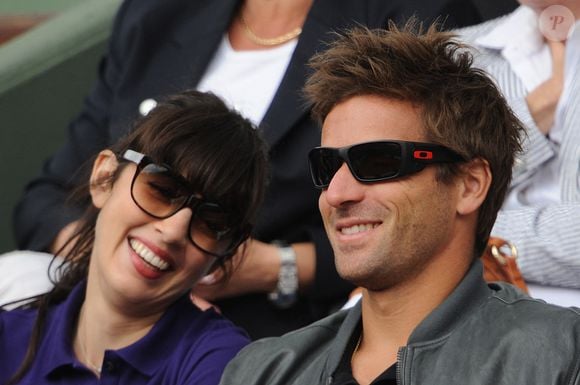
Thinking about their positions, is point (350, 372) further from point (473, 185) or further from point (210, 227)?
point (210, 227)

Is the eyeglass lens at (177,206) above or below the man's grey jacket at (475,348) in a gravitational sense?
below

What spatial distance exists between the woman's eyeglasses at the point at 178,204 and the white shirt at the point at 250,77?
0.67m

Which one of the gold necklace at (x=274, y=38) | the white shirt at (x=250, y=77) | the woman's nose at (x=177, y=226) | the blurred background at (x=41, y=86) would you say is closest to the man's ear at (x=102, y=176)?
the woman's nose at (x=177, y=226)

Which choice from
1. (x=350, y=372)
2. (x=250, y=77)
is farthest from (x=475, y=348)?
(x=250, y=77)

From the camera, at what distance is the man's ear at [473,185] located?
2363 mm

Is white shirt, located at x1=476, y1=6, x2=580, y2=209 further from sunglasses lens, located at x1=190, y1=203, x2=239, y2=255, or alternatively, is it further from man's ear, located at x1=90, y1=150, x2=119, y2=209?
man's ear, located at x1=90, y1=150, x2=119, y2=209

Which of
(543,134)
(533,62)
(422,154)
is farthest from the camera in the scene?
(533,62)

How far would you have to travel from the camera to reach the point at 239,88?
11.7 feet

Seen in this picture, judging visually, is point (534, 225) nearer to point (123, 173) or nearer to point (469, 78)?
point (469, 78)

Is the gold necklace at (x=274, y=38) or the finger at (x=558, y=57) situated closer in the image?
the finger at (x=558, y=57)

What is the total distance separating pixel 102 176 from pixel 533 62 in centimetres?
111

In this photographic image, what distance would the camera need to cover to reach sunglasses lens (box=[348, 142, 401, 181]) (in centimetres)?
232

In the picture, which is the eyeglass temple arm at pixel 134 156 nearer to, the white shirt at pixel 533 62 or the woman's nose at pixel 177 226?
the woman's nose at pixel 177 226

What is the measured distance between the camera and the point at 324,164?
242cm
